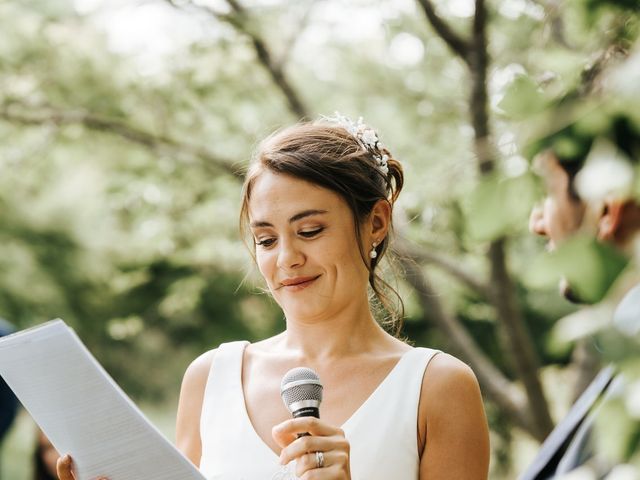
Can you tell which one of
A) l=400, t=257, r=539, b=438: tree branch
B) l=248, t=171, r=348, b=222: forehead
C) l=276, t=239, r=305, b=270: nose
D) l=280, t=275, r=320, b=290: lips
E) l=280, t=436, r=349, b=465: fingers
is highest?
l=248, t=171, r=348, b=222: forehead

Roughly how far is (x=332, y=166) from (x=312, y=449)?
0.86 meters

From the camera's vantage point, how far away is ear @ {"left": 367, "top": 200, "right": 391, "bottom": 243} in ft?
8.32

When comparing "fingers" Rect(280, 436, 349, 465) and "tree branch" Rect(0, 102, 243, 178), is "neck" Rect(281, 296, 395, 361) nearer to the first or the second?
"fingers" Rect(280, 436, 349, 465)

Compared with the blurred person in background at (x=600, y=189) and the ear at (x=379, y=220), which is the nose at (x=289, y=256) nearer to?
the ear at (x=379, y=220)

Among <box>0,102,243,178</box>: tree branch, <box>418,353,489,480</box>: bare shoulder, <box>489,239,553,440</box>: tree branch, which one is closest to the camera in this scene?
<box>418,353,489,480</box>: bare shoulder

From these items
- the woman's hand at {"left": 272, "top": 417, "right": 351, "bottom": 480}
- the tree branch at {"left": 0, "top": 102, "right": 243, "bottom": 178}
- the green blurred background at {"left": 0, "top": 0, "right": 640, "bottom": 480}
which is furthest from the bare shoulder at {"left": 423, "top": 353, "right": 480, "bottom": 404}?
the tree branch at {"left": 0, "top": 102, "right": 243, "bottom": 178}

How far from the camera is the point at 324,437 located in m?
1.87

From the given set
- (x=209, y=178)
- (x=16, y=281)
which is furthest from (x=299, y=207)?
(x=16, y=281)

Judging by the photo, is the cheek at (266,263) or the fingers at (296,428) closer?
the fingers at (296,428)

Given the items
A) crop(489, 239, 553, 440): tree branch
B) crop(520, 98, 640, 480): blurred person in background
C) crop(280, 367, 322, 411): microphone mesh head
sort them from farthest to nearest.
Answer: crop(489, 239, 553, 440): tree branch → crop(280, 367, 322, 411): microphone mesh head → crop(520, 98, 640, 480): blurred person in background

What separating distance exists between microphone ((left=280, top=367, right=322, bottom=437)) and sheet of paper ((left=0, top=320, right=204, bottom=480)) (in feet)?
0.82

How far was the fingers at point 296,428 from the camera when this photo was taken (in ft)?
5.99

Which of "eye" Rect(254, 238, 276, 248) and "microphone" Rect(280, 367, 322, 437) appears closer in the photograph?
"microphone" Rect(280, 367, 322, 437)

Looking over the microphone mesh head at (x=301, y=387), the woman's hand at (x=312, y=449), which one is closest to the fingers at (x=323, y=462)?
the woman's hand at (x=312, y=449)
